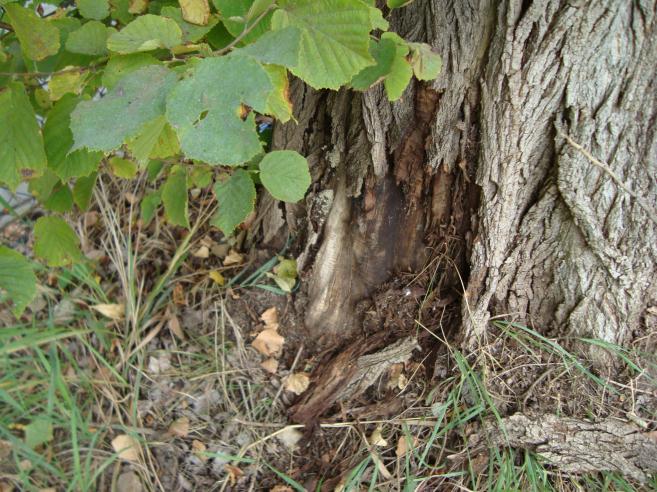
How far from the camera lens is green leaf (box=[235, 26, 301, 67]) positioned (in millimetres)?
743

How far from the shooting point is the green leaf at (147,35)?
2.92 ft

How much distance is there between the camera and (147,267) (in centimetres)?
203

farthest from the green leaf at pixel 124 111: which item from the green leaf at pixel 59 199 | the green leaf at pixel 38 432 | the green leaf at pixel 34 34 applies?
the green leaf at pixel 38 432

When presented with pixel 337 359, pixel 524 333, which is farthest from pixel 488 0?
pixel 337 359

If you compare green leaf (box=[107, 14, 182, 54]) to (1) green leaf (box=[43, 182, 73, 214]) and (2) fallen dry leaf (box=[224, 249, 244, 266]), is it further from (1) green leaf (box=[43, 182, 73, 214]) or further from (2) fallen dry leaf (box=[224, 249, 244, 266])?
(2) fallen dry leaf (box=[224, 249, 244, 266])

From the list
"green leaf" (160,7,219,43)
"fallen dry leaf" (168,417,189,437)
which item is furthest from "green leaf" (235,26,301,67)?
"fallen dry leaf" (168,417,189,437)

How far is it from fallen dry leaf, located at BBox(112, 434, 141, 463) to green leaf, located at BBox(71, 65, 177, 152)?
1.22 m

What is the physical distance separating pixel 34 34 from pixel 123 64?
0.59 feet

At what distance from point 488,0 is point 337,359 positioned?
102 centimetres

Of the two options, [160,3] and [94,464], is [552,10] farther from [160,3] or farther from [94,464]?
[94,464]

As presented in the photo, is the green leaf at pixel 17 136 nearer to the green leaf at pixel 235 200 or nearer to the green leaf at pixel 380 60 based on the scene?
the green leaf at pixel 235 200

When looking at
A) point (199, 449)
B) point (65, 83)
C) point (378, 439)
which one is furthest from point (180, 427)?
point (65, 83)

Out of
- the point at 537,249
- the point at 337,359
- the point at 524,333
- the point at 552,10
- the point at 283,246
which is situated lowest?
the point at 337,359

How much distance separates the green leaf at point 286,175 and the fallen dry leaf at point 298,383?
654mm
